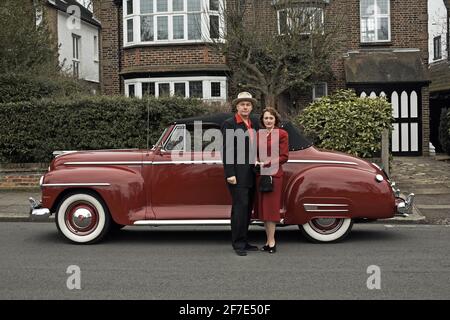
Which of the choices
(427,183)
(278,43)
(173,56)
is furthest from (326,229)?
(173,56)

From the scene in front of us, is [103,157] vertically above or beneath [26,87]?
beneath

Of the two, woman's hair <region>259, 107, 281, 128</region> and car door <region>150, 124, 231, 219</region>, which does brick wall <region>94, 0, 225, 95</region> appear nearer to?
car door <region>150, 124, 231, 219</region>

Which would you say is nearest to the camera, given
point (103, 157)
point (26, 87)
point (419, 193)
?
point (103, 157)

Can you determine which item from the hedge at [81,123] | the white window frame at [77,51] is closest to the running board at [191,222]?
the hedge at [81,123]

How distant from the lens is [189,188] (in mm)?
8156

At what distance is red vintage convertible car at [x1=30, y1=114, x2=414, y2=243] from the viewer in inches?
316

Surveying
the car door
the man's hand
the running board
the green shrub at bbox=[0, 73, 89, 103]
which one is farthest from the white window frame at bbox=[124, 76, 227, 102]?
the man's hand

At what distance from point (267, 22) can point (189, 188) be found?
38.0 ft

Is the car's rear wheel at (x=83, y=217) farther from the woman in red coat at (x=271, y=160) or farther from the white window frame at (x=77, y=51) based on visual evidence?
the white window frame at (x=77, y=51)

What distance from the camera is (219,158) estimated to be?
322 inches

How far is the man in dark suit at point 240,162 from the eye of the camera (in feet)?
24.4

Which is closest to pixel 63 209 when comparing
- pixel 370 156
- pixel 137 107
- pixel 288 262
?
pixel 288 262

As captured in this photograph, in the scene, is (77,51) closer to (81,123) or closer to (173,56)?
(173,56)

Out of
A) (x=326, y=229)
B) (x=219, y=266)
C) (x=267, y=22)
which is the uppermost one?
(x=267, y=22)
